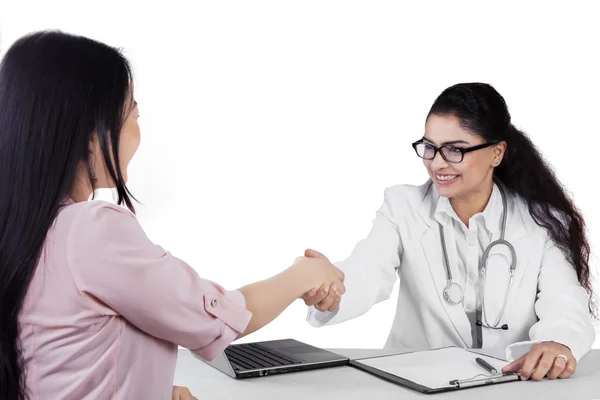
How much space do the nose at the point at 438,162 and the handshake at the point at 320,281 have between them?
55 centimetres

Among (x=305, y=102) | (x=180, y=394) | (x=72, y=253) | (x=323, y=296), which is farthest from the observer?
(x=305, y=102)

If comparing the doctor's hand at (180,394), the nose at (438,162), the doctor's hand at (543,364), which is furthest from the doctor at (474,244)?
the doctor's hand at (180,394)

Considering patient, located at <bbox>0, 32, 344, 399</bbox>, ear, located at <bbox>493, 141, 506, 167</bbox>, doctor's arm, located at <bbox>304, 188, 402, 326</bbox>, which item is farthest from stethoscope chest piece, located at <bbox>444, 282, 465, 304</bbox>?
patient, located at <bbox>0, 32, 344, 399</bbox>

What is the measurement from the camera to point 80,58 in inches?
42.3

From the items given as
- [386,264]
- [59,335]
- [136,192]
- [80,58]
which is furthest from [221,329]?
[136,192]

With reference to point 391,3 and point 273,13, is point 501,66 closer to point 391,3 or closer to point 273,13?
point 391,3

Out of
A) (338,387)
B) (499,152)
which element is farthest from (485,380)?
(499,152)

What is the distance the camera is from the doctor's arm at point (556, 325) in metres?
1.56

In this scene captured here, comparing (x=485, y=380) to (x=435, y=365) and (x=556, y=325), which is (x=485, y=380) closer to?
(x=435, y=365)

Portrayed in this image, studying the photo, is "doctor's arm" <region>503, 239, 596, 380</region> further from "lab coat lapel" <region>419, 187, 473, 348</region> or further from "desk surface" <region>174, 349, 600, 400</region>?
"lab coat lapel" <region>419, 187, 473, 348</region>

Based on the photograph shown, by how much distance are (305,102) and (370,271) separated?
2214mm

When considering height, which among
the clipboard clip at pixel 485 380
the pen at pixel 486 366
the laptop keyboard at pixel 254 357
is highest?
the clipboard clip at pixel 485 380

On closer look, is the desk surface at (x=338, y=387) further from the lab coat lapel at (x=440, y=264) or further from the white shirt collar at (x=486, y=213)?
the white shirt collar at (x=486, y=213)

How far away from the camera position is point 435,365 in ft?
5.28
